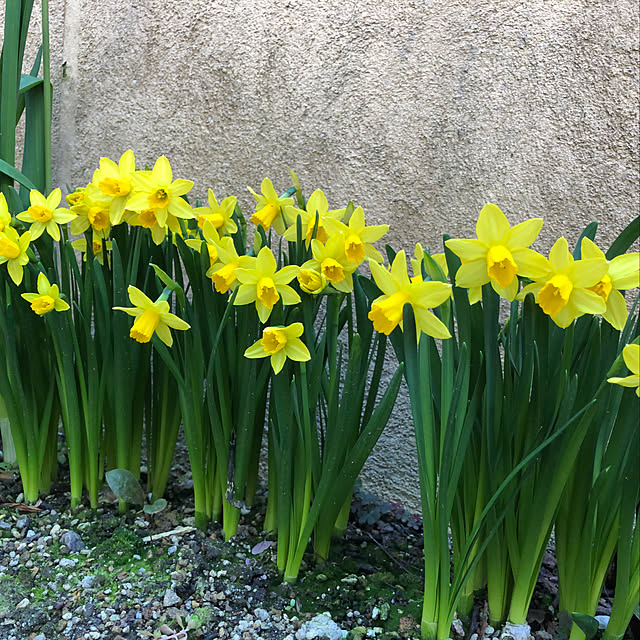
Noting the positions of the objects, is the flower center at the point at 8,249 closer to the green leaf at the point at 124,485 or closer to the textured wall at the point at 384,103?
the green leaf at the point at 124,485

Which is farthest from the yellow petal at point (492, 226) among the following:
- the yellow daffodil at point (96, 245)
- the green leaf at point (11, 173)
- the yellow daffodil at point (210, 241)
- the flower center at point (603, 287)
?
the green leaf at point (11, 173)

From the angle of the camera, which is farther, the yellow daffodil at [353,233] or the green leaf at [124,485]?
the green leaf at [124,485]

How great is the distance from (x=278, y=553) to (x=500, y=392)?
Answer: 20.8 inches

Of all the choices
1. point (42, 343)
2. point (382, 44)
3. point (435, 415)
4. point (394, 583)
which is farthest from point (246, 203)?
point (394, 583)

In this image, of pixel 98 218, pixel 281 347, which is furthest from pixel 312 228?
pixel 98 218

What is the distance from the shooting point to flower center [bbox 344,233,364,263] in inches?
37.1

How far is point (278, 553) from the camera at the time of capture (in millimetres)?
1084

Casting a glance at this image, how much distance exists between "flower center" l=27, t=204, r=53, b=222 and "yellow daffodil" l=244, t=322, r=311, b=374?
1.73 feet

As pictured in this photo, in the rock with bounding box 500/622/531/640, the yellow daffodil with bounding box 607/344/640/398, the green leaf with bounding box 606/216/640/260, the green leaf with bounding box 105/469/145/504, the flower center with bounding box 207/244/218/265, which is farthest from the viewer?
the green leaf with bounding box 105/469/145/504

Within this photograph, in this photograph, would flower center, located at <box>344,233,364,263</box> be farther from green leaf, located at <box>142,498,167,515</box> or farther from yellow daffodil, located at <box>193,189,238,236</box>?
green leaf, located at <box>142,498,167,515</box>

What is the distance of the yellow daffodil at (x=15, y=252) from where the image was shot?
110 centimetres

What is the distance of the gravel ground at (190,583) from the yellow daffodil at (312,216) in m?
0.62

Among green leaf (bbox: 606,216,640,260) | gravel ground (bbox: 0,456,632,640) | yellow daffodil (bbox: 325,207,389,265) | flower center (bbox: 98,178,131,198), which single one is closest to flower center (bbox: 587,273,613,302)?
green leaf (bbox: 606,216,640,260)

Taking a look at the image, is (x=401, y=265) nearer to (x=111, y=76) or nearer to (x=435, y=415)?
(x=435, y=415)
